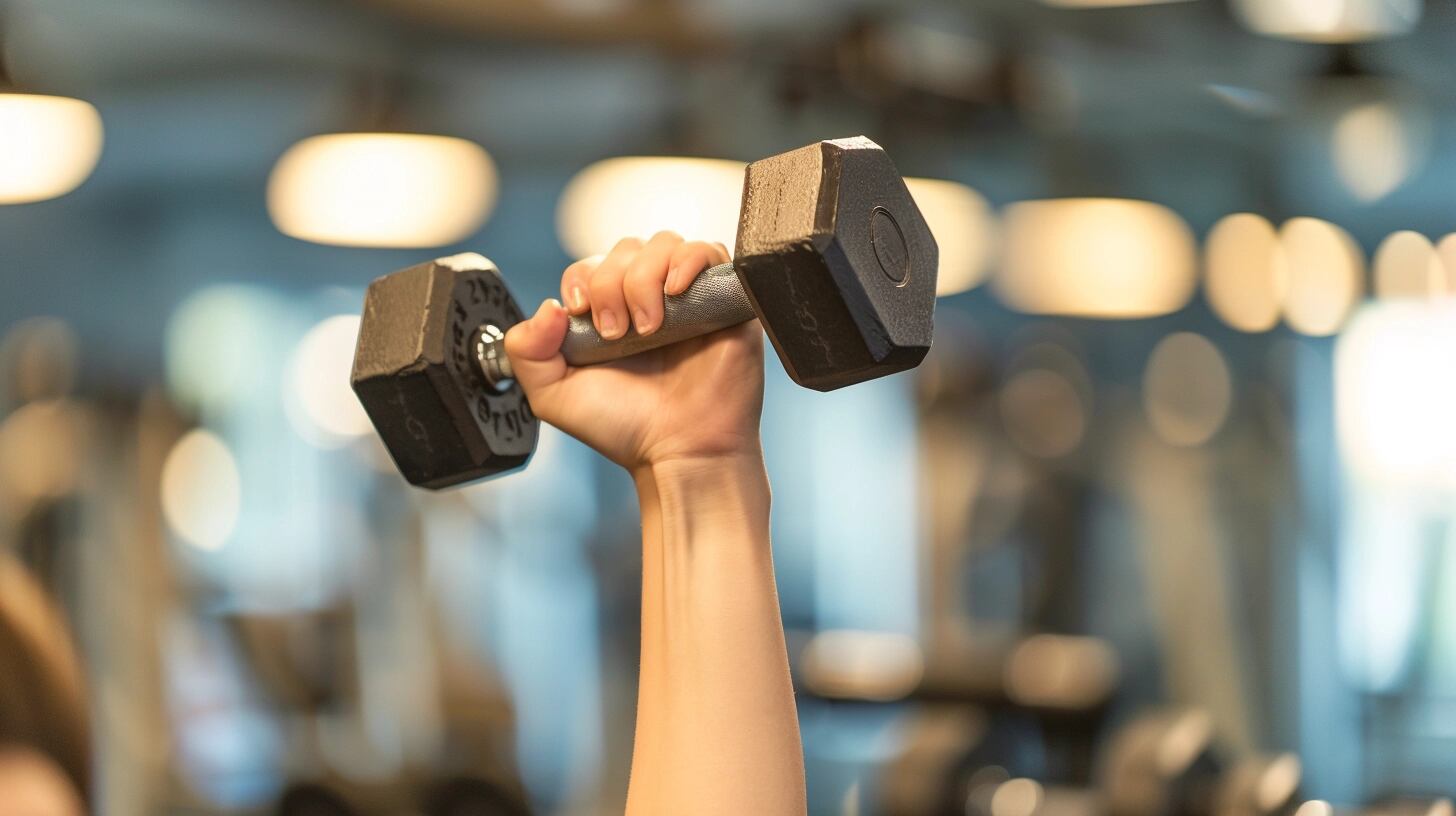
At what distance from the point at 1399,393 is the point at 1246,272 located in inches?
19.1

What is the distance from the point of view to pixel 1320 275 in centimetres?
294

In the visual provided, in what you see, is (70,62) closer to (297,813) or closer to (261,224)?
(261,224)

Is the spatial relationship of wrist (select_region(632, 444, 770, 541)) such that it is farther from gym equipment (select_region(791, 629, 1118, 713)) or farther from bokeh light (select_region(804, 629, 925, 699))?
bokeh light (select_region(804, 629, 925, 699))

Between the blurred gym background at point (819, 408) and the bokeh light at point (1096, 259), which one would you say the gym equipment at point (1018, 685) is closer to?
the blurred gym background at point (819, 408)

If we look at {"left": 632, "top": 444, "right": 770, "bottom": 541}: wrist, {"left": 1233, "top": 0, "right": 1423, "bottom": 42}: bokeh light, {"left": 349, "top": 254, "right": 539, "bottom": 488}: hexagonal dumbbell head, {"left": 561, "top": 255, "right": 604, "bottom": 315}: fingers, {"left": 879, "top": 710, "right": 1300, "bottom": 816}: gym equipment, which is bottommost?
{"left": 879, "top": 710, "right": 1300, "bottom": 816}: gym equipment

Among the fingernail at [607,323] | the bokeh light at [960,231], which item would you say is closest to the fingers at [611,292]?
the fingernail at [607,323]

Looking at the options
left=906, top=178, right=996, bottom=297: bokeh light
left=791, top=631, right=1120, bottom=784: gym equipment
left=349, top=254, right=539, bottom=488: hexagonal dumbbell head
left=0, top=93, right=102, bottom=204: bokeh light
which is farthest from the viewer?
left=906, top=178, right=996, bottom=297: bokeh light

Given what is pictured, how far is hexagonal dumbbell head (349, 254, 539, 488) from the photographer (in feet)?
3.34

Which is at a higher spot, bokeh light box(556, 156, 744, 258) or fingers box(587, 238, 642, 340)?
bokeh light box(556, 156, 744, 258)

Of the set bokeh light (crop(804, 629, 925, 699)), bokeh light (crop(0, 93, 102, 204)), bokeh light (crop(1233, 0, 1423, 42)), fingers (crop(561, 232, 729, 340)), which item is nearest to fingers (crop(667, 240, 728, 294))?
fingers (crop(561, 232, 729, 340))

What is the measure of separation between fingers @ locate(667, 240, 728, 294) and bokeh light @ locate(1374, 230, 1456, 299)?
2.30 m

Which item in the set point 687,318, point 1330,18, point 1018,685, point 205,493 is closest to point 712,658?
point 687,318

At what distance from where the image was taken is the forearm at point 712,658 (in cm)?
87

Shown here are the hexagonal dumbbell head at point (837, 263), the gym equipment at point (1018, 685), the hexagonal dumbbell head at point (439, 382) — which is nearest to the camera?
the hexagonal dumbbell head at point (837, 263)
